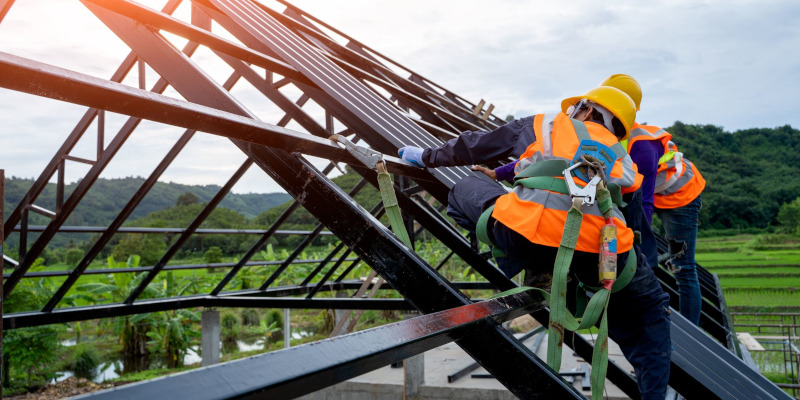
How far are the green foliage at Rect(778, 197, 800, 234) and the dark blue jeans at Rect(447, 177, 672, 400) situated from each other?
253 ft

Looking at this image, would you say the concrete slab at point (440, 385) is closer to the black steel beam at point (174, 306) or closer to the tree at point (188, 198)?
the black steel beam at point (174, 306)

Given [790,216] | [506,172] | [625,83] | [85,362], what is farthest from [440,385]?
[790,216]

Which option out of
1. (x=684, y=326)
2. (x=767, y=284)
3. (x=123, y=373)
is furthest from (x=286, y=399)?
(x=767, y=284)

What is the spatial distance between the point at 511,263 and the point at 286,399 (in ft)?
5.09

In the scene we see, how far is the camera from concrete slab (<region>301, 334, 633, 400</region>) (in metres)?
9.09

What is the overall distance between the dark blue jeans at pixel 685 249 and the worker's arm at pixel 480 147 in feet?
9.49

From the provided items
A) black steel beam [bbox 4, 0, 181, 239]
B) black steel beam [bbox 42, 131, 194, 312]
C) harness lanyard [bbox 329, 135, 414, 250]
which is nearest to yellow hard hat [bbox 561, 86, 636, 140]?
harness lanyard [bbox 329, 135, 414, 250]

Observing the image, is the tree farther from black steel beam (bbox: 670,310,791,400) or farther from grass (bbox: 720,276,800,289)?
black steel beam (bbox: 670,310,791,400)

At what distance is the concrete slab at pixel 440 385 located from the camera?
9.09m

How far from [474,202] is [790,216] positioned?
273 feet

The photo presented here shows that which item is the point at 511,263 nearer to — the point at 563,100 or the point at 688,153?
the point at 563,100

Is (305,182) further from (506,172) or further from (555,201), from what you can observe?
(506,172)

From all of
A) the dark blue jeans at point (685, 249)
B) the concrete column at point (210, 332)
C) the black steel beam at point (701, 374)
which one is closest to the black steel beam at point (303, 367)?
the black steel beam at point (701, 374)

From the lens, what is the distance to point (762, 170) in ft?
235
